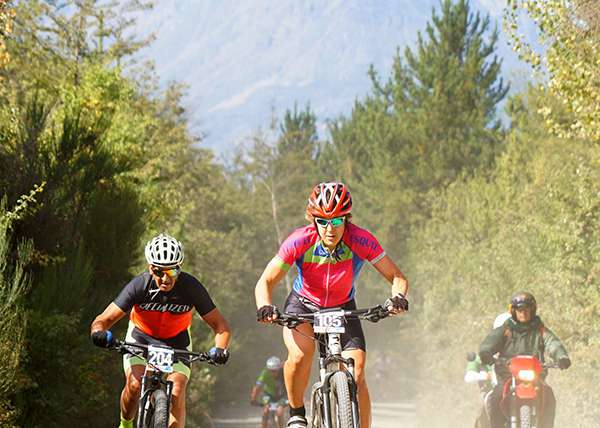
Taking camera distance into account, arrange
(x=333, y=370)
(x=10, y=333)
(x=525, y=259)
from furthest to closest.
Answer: (x=525, y=259) < (x=10, y=333) < (x=333, y=370)

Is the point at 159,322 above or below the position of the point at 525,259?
below

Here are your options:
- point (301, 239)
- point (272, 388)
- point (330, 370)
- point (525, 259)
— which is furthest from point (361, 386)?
point (525, 259)

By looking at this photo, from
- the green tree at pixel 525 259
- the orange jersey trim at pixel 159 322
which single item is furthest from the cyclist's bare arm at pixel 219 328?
the green tree at pixel 525 259

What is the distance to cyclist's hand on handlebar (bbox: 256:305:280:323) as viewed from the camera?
879cm

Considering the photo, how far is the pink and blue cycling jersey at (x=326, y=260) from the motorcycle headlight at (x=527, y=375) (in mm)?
3260

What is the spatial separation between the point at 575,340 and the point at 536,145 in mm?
25630

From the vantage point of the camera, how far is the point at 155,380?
9.11 metres

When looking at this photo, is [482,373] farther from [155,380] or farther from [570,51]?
[155,380]

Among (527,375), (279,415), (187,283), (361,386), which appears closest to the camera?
(361,386)

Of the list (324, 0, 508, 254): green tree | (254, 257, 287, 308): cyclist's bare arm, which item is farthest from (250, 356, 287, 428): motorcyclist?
(324, 0, 508, 254): green tree

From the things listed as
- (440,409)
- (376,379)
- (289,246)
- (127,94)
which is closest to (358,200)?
(376,379)

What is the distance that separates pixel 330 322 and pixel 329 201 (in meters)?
0.91

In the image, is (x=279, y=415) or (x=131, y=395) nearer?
(x=131, y=395)

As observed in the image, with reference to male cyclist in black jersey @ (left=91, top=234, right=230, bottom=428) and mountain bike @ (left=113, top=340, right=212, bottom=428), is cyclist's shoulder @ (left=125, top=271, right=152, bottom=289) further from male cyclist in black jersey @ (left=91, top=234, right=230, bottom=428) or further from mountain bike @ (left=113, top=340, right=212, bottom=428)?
mountain bike @ (left=113, top=340, right=212, bottom=428)
